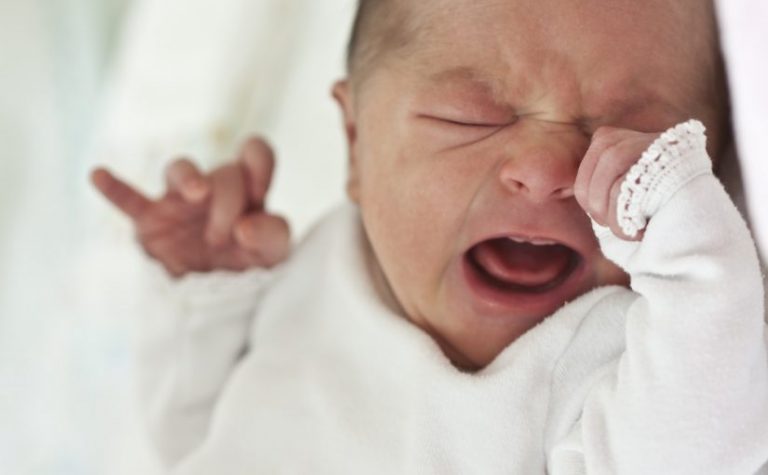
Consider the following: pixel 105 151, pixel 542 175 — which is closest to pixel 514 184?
pixel 542 175

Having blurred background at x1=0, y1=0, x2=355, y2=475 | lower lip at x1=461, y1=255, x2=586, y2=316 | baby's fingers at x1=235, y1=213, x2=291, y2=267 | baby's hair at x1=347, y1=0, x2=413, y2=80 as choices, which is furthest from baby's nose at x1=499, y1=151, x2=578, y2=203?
blurred background at x1=0, y1=0, x2=355, y2=475

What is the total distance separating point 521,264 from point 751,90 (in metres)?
0.29

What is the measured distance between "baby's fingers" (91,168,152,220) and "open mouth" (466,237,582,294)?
58 centimetres

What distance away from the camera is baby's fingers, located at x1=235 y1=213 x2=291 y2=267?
144 cm

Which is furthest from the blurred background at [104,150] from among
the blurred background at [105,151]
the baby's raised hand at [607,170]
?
the baby's raised hand at [607,170]

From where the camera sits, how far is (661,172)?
3.01ft

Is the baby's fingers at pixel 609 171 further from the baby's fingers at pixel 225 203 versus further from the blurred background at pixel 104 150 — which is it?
the blurred background at pixel 104 150

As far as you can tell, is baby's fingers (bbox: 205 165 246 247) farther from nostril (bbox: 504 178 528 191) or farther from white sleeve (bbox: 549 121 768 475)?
white sleeve (bbox: 549 121 768 475)

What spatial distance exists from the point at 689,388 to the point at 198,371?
0.78 metres

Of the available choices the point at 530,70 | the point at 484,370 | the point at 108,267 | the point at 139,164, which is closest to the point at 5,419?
the point at 108,267

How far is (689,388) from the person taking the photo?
0.92 m

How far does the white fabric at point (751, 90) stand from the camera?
3.18 ft

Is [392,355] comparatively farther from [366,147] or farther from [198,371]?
[198,371]

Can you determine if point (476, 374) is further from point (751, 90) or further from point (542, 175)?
point (751, 90)
